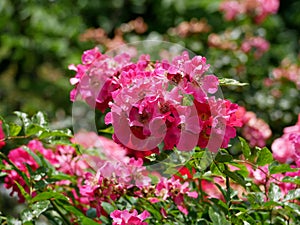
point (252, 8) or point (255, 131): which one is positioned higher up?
point (252, 8)

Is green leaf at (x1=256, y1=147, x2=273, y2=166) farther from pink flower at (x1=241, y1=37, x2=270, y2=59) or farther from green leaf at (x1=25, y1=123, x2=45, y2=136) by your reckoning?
pink flower at (x1=241, y1=37, x2=270, y2=59)

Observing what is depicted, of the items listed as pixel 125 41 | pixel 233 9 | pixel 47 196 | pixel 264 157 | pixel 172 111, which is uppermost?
pixel 172 111

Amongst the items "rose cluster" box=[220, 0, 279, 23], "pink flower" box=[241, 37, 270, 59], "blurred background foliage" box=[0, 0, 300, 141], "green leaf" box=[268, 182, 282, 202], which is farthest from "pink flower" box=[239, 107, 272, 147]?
"rose cluster" box=[220, 0, 279, 23]

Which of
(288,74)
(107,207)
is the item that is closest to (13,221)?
(107,207)

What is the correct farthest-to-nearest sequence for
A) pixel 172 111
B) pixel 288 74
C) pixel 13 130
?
pixel 288 74
pixel 13 130
pixel 172 111

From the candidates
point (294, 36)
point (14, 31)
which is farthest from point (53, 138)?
point (294, 36)

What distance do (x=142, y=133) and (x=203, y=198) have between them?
0.36m

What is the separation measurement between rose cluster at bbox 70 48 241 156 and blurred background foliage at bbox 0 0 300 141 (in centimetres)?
154

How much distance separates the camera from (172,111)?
3.26ft

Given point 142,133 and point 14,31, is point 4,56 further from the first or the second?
point 142,133

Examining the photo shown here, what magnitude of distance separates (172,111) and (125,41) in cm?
242

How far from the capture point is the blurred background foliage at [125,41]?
2.81 meters

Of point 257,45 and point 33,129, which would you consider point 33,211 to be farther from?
point 257,45

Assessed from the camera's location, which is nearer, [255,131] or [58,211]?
[58,211]
